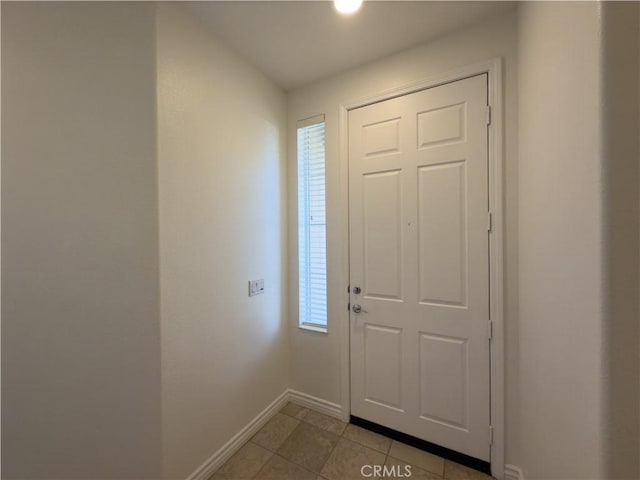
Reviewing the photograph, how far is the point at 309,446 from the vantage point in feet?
5.41

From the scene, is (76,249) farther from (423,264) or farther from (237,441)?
(423,264)

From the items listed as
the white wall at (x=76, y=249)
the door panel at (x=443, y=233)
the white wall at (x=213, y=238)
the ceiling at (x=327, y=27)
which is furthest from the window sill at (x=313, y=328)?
the ceiling at (x=327, y=27)

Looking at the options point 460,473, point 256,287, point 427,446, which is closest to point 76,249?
point 256,287

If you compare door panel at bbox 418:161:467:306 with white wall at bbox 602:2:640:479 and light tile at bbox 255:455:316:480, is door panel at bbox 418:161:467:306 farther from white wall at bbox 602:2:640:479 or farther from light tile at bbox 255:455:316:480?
light tile at bbox 255:455:316:480

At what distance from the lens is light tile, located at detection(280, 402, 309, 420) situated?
6.40ft

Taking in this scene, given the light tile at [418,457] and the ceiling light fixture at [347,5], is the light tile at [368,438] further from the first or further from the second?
the ceiling light fixture at [347,5]

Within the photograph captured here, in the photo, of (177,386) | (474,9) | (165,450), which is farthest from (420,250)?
(165,450)

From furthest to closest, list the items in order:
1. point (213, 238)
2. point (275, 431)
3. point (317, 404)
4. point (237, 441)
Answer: point (317, 404) < point (275, 431) < point (237, 441) < point (213, 238)

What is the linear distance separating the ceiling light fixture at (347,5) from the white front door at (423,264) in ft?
1.82

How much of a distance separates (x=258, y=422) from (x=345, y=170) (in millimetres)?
1959

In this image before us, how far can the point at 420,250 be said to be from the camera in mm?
1603

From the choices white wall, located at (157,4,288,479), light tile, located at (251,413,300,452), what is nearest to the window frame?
white wall, located at (157,4,288,479)

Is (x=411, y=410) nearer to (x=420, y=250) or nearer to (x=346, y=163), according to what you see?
(x=420, y=250)

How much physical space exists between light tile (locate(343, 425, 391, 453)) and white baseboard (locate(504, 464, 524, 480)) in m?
0.64
